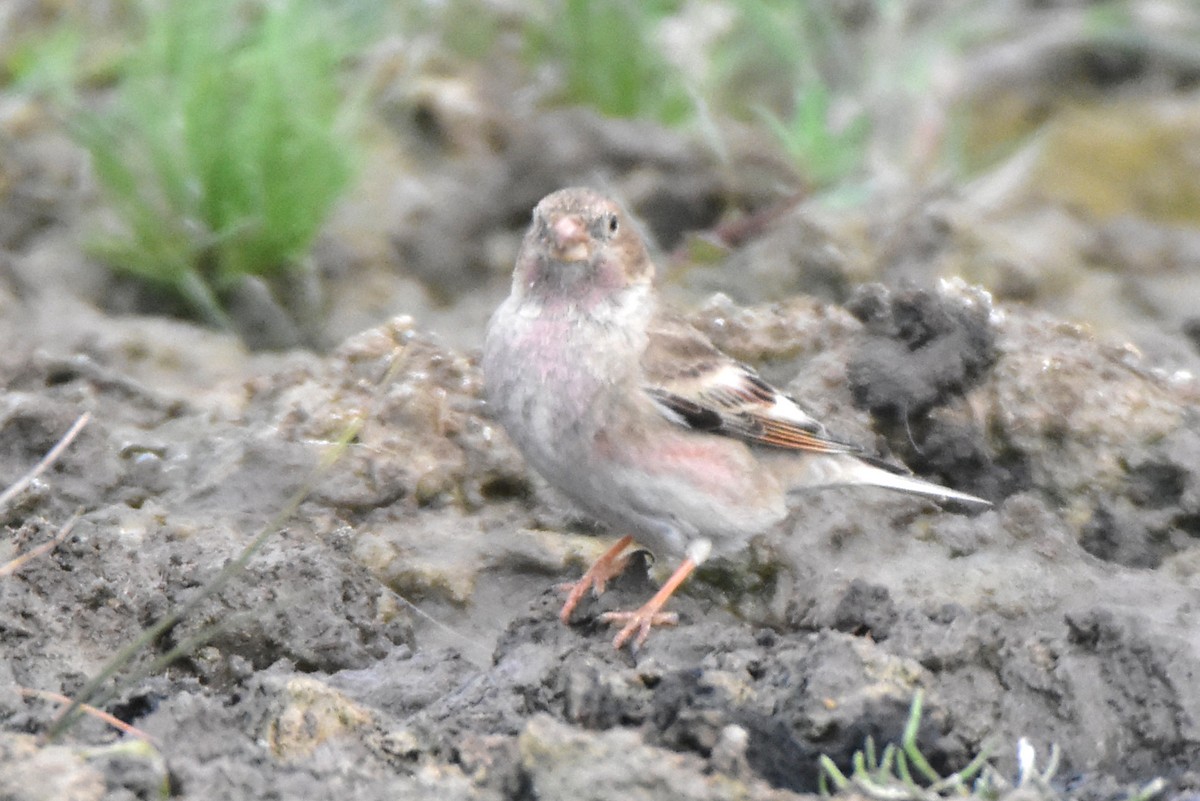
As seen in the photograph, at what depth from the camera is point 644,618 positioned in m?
4.25

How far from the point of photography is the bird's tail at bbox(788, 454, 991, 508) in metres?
4.71

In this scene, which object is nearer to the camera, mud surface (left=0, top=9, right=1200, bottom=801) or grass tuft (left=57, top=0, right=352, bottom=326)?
mud surface (left=0, top=9, right=1200, bottom=801)

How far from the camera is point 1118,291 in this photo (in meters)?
7.32

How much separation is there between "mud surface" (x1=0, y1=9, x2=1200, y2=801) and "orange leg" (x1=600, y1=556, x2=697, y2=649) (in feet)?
0.23

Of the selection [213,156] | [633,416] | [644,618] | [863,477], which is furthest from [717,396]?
[213,156]

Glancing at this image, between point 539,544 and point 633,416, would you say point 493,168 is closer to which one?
point 539,544

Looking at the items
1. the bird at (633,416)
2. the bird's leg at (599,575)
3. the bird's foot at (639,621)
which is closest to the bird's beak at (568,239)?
the bird at (633,416)

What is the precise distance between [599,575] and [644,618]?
358mm

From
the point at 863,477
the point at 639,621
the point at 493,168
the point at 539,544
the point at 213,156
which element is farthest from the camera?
the point at 493,168

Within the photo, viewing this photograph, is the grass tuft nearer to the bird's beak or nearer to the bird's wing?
the bird's beak

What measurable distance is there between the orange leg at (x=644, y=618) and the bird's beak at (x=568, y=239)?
Answer: 967 mm

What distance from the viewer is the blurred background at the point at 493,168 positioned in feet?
20.5

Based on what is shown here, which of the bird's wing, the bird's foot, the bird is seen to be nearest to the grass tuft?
the bird

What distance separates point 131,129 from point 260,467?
2.26m
